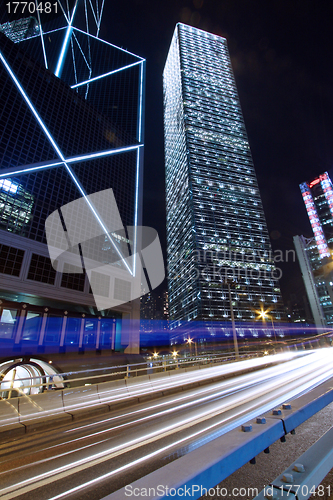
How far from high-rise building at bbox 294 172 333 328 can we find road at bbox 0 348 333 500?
10514 centimetres

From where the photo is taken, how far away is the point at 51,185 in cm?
4569

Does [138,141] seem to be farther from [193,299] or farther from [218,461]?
[218,461]

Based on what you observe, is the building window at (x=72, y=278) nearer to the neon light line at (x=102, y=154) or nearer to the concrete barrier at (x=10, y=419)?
the neon light line at (x=102, y=154)

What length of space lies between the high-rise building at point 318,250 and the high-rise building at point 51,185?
76429 millimetres

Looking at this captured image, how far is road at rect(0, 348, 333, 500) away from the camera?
377 cm

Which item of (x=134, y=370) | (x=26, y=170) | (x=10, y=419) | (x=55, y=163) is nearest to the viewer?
(x=10, y=419)

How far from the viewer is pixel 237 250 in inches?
4747

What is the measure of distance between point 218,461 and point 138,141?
80.2 meters

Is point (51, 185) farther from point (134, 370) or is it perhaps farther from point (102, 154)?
point (134, 370)

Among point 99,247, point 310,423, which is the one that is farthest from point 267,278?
point 310,423

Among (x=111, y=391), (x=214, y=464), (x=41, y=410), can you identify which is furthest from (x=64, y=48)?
(x=214, y=464)

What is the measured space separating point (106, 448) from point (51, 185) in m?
47.9

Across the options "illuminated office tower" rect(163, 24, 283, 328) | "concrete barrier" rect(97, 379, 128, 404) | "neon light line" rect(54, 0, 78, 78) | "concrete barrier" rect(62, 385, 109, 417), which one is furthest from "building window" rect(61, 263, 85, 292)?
"neon light line" rect(54, 0, 78, 78)

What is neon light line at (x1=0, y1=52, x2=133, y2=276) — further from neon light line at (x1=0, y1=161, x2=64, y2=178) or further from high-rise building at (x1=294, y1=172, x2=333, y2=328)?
high-rise building at (x1=294, y1=172, x2=333, y2=328)
